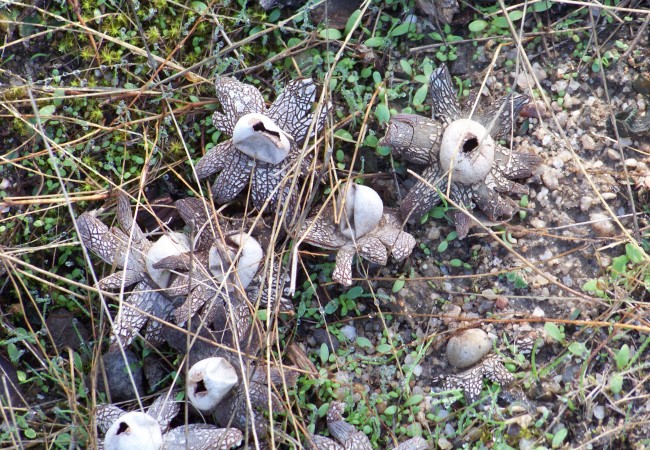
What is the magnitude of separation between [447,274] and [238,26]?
1.36 m

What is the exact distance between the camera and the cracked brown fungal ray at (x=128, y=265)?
2.72 meters

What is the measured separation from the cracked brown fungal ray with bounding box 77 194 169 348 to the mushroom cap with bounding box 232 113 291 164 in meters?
0.53

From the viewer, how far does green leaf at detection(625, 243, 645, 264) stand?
106 inches

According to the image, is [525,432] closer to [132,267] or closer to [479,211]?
[479,211]

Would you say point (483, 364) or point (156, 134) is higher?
point (156, 134)

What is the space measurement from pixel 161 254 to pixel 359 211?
759mm

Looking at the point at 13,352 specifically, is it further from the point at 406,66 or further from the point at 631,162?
the point at 631,162

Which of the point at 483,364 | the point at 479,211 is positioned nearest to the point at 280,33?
the point at 479,211

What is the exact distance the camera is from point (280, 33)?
121 inches

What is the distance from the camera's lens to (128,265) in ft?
9.07

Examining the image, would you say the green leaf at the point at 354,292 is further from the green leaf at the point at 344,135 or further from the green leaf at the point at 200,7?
the green leaf at the point at 200,7

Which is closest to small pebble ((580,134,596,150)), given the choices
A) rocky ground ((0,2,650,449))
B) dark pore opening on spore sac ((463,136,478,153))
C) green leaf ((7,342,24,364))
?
rocky ground ((0,2,650,449))

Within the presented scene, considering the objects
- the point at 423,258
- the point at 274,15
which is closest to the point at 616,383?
the point at 423,258

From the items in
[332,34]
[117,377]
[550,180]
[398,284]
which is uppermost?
[332,34]
